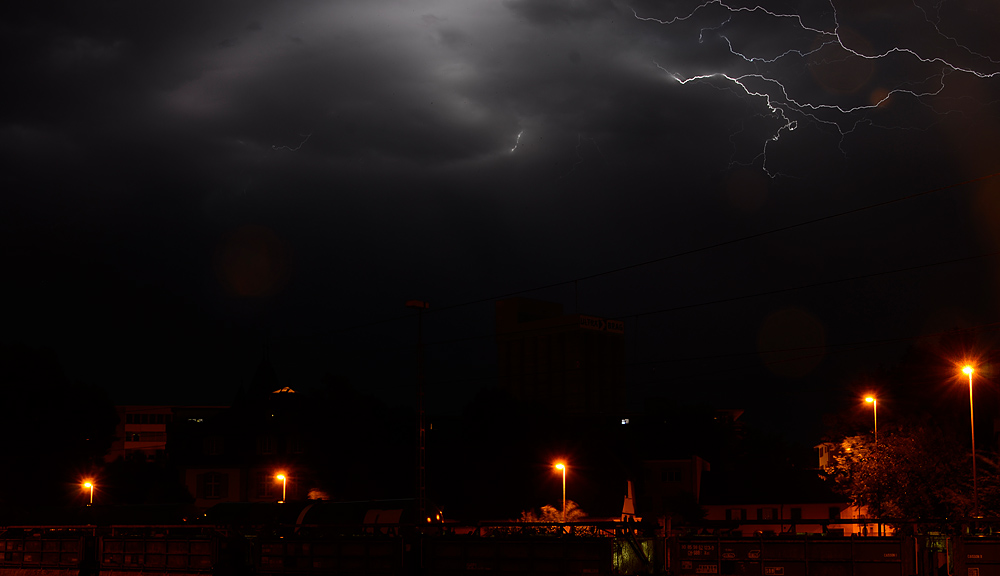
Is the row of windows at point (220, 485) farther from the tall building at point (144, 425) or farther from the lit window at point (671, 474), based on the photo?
the tall building at point (144, 425)

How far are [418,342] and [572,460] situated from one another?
3253cm

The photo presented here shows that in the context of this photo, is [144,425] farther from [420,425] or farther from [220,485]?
[420,425]

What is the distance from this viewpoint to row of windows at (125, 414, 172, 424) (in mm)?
181625

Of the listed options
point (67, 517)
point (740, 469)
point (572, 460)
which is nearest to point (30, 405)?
point (67, 517)

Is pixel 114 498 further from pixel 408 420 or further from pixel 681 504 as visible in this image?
pixel 681 504

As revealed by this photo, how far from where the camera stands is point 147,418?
600 feet

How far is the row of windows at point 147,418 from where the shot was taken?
181625mm

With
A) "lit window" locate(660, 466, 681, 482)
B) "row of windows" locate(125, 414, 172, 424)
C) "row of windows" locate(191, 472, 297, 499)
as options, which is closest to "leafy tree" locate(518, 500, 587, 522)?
"row of windows" locate(191, 472, 297, 499)

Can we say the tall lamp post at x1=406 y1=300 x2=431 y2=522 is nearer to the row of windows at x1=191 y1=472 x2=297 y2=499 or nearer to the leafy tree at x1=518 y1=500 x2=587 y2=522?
the leafy tree at x1=518 y1=500 x2=587 y2=522

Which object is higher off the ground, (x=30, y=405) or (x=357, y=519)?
(x=30, y=405)

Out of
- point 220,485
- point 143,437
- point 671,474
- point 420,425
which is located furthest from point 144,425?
point 420,425

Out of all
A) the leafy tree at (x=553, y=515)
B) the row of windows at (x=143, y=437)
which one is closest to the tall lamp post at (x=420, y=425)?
the leafy tree at (x=553, y=515)

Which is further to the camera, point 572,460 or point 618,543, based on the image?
point 572,460

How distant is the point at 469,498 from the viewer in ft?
212
